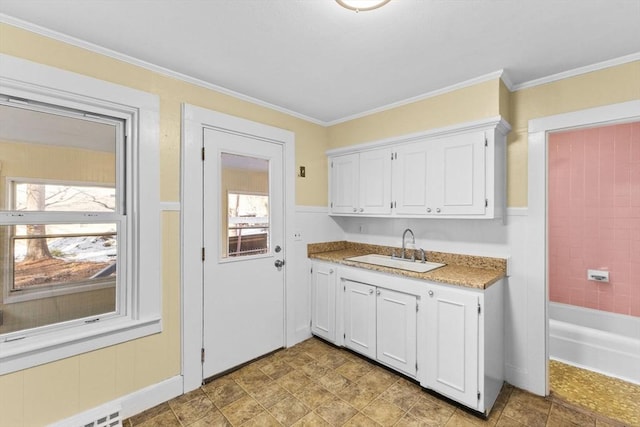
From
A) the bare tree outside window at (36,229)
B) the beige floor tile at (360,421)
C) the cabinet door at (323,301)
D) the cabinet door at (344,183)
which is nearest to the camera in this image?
the bare tree outside window at (36,229)

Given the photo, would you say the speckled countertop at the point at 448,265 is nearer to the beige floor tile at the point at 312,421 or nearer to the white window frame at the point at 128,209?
the beige floor tile at the point at 312,421

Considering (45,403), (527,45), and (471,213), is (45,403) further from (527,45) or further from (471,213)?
(527,45)

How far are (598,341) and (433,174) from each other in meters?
2.15

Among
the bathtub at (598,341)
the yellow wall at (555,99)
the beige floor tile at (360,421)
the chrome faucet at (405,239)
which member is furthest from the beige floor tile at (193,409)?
the bathtub at (598,341)

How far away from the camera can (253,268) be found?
2.62 meters

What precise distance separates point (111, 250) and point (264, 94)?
1.71 m

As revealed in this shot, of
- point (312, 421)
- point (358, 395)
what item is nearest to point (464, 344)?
point (358, 395)

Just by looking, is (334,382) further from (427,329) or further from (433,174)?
(433,174)

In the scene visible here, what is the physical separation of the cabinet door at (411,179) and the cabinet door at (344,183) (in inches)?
19.1

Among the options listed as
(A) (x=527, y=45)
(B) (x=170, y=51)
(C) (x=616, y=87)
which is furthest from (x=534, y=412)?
(B) (x=170, y=51)

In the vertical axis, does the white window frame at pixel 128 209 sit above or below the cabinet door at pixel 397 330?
above

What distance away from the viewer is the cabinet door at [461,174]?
7.04 feet

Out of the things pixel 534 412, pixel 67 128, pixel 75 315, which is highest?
pixel 67 128

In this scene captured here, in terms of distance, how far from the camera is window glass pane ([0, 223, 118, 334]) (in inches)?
64.2
